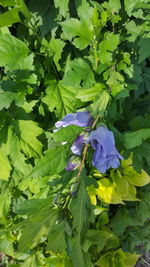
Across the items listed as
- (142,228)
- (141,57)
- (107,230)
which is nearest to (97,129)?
(141,57)

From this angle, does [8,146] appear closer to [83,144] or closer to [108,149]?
[83,144]

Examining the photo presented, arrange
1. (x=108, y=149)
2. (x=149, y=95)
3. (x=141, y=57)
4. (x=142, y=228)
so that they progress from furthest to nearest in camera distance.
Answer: (x=142, y=228) < (x=149, y=95) < (x=141, y=57) < (x=108, y=149)

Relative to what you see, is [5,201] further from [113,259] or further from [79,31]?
[79,31]

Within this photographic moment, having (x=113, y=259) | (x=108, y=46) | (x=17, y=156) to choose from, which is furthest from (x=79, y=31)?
(x=113, y=259)

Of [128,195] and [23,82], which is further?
[128,195]

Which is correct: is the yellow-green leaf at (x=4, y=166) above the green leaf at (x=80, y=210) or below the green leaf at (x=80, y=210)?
below

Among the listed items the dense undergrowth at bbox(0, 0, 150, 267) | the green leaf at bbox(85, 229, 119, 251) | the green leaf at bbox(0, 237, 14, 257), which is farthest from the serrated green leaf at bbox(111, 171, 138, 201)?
the green leaf at bbox(0, 237, 14, 257)

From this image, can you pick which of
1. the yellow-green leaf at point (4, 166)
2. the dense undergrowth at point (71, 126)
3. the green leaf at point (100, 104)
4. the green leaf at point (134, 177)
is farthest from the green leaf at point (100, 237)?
the green leaf at point (100, 104)

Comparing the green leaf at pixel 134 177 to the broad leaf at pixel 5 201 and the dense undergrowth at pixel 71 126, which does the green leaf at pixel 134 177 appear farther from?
the broad leaf at pixel 5 201
